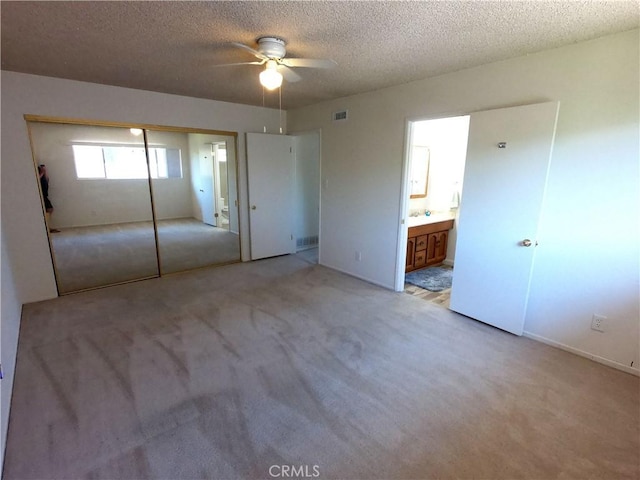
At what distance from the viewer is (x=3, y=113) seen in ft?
10.4

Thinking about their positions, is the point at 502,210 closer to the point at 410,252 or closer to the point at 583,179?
the point at 583,179

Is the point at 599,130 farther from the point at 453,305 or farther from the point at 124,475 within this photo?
the point at 124,475

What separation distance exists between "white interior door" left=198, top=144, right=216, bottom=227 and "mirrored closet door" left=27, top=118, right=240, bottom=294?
2 centimetres

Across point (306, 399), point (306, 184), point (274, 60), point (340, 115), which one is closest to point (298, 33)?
point (274, 60)

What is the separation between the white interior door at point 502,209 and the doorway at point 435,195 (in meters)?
1.27

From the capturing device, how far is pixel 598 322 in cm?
246

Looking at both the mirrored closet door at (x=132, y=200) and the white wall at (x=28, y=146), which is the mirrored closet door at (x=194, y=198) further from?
the white wall at (x=28, y=146)

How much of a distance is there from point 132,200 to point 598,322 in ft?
17.9

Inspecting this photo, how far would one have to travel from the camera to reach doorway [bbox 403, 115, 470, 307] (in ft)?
15.0

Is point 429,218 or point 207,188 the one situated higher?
point 207,188

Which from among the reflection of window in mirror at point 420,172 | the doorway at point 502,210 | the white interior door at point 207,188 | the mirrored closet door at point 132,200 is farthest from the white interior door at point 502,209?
the white interior door at point 207,188

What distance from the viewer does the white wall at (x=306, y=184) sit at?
18.1 ft

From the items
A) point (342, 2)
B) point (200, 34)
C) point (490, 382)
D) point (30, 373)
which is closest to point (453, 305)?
point (490, 382)

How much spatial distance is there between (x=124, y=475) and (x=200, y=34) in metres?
2.74
